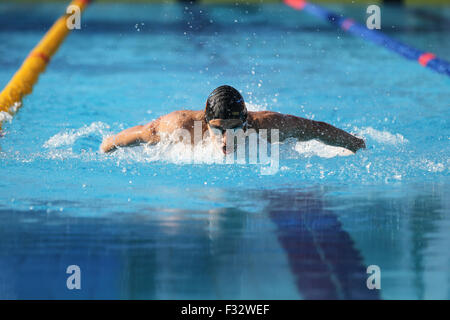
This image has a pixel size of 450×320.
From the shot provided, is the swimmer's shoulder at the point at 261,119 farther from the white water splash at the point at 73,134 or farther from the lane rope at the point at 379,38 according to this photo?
the lane rope at the point at 379,38

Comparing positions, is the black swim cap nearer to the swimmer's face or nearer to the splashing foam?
the swimmer's face

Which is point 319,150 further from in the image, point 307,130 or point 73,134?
point 73,134

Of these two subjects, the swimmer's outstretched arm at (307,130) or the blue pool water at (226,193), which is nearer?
the blue pool water at (226,193)

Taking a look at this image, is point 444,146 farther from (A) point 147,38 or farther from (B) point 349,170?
(A) point 147,38

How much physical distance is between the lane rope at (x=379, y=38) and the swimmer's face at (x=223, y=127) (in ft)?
Result: 12.4

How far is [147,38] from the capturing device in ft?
32.9

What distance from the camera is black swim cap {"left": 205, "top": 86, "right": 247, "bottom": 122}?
12.3 feet

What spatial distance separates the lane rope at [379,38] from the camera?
7467mm

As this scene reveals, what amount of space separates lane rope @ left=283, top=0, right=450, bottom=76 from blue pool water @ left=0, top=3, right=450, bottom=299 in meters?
0.14

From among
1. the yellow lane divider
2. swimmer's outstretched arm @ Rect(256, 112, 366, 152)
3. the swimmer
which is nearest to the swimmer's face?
the swimmer

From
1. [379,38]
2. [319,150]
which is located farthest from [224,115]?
[379,38]

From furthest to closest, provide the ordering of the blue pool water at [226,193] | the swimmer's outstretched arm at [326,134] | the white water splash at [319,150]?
the white water splash at [319,150] → the swimmer's outstretched arm at [326,134] → the blue pool water at [226,193]

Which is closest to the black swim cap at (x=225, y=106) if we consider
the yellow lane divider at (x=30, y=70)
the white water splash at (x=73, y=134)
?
the white water splash at (x=73, y=134)
